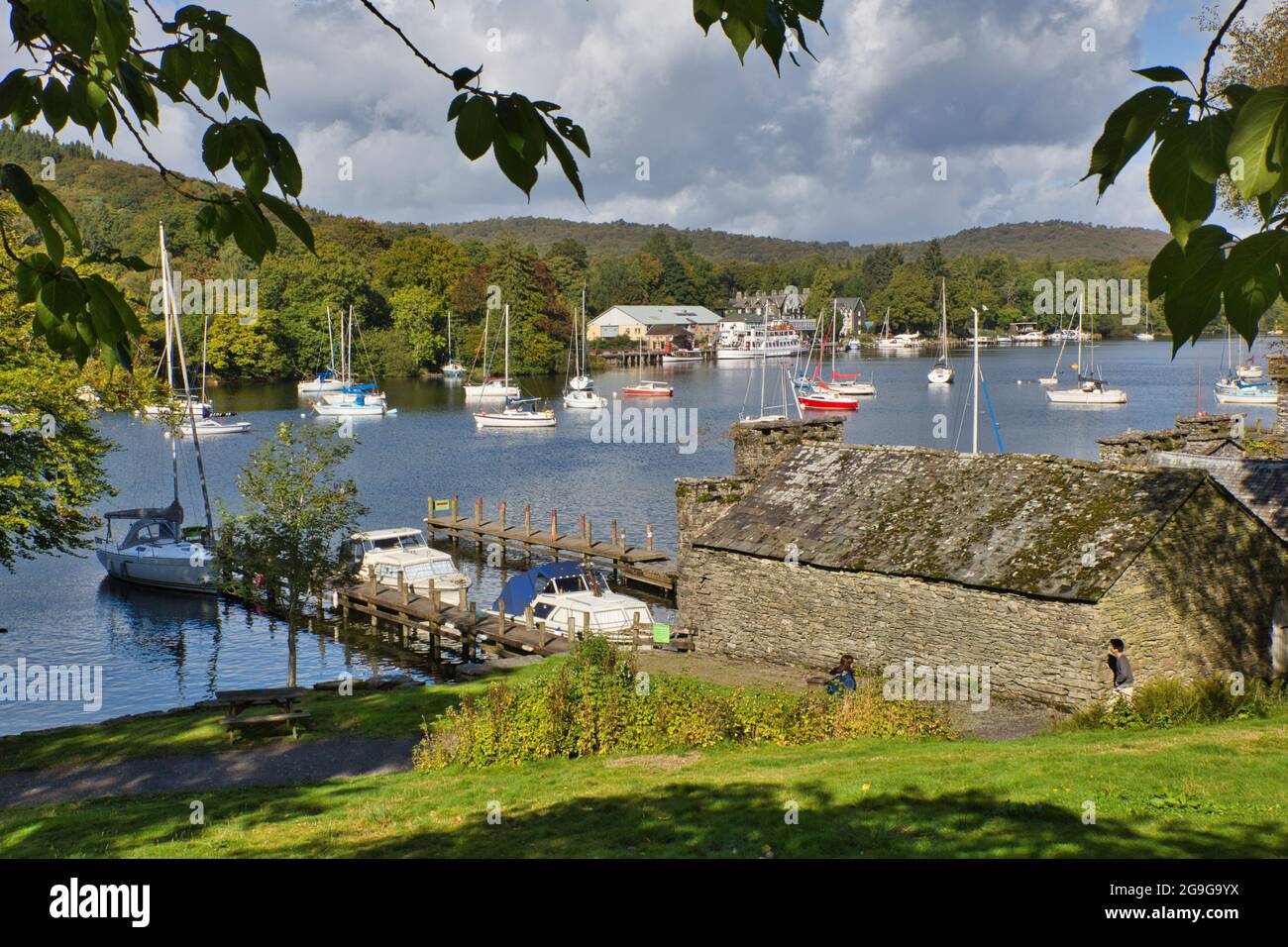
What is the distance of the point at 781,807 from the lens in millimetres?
10984

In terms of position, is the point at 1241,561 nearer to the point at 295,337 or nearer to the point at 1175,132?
the point at 1175,132

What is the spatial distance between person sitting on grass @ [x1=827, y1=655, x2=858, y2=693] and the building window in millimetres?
8095

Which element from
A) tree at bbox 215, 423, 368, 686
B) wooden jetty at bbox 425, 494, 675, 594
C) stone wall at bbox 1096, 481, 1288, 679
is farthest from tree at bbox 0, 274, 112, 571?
stone wall at bbox 1096, 481, 1288, 679

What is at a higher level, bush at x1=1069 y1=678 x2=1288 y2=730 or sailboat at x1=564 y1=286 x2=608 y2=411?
sailboat at x1=564 y1=286 x2=608 y2=411

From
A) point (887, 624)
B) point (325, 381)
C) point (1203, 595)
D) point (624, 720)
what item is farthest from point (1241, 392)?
point (624, 720)

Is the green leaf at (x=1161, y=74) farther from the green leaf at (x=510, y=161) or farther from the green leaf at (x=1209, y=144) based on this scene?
the green leaf at (x=510, y=161)

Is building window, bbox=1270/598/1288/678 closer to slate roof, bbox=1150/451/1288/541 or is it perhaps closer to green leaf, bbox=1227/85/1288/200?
slate roof, bbox=1150/451/1288/541

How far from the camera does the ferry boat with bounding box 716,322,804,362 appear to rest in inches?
6796

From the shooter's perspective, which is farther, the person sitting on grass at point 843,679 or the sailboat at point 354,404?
the sailboat at point 354,404

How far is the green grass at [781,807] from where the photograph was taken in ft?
31.0

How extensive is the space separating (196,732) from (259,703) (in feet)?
3.91

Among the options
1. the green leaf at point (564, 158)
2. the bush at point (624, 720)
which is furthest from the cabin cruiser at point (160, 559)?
the green leaf at point (564, 158)

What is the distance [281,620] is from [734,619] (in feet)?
63.0

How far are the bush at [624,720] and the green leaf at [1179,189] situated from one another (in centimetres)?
1498
